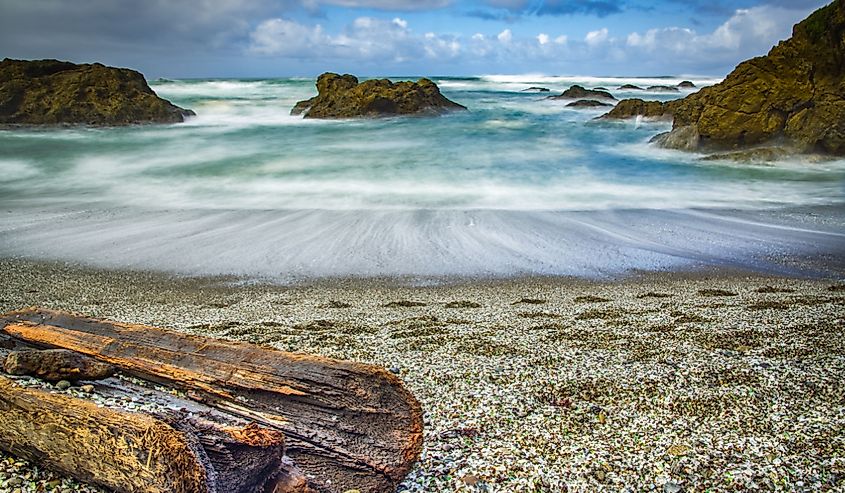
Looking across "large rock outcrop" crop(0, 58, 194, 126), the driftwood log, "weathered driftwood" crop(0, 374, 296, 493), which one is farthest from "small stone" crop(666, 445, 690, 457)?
"large rock outcrop" crop(0, 58, 194, 126)

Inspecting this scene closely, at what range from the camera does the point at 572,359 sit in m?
3.82

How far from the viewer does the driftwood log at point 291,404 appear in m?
2.14

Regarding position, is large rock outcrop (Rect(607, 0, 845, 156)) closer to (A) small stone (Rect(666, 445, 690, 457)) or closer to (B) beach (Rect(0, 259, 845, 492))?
(B) beach (Rect(0, 259, 845, 492))

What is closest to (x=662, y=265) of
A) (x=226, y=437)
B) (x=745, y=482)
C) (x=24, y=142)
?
(x=745, y=482)

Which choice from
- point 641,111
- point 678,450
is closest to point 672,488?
point 678,450

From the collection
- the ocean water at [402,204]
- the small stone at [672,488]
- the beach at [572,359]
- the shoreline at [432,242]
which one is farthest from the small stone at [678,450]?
the ocean water at [402,204]

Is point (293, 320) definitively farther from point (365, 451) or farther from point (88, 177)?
point (88, 177)

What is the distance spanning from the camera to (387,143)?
69.3 ft

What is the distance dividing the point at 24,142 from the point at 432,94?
18.5 m

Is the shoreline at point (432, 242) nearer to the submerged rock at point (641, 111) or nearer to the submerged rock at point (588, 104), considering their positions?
the submerged rock at point (641, 111)

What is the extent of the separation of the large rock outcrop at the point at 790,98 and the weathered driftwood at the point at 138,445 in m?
18.0

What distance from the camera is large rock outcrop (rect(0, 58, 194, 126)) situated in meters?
23.7

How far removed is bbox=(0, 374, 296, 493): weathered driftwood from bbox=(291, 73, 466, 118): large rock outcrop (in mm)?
26650

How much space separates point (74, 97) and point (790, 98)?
2673 cm
